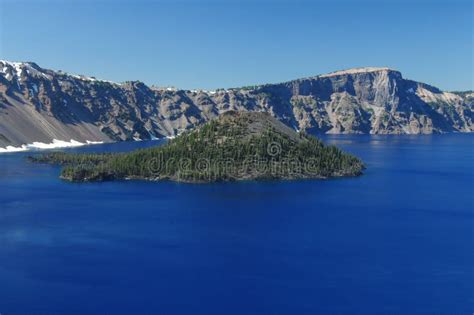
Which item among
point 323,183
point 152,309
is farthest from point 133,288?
point 323,183

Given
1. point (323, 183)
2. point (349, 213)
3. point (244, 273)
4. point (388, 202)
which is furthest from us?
point (323, 183)

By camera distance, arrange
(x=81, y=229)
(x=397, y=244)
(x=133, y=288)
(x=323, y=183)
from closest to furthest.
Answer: (x=133, y=288)
(x=397, y=244)
(x=81, y=229)
(x=323, y=183)

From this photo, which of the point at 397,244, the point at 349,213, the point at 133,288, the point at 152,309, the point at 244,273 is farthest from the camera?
the point at 349,213

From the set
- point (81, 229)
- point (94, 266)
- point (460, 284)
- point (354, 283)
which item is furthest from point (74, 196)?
point (460, 284)

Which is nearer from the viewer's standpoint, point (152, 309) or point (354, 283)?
point (152, 309)

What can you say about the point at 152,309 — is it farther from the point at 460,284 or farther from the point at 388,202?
the point at 388,202

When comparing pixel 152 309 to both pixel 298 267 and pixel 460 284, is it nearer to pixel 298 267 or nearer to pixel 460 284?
pixel 298 267
